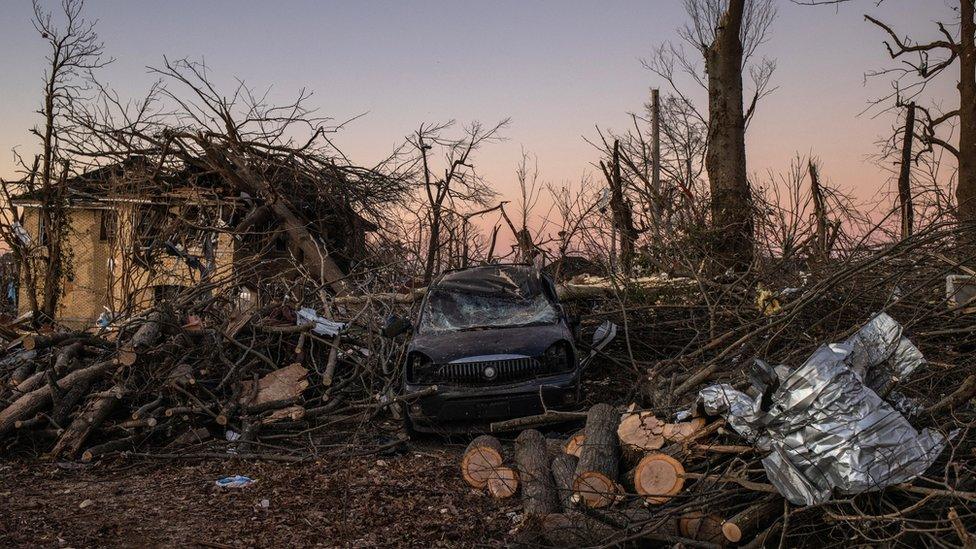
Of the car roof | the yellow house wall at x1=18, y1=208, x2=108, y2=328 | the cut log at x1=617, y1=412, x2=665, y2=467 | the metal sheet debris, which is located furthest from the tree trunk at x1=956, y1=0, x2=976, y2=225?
the yellow house wall at x1=18, y1=208, x2=108, y2=328

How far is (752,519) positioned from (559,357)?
3.94 m

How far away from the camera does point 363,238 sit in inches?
771

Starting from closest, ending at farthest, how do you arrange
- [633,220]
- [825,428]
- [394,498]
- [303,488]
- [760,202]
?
[825,428] < [394,498] < [303,488] < [760,202] < [633,220]

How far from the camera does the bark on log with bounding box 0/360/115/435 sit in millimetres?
8969

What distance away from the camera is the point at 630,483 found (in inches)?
240

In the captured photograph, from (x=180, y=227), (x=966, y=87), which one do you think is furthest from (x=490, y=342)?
(x=966, y=87)

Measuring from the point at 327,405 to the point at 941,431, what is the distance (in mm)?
6710

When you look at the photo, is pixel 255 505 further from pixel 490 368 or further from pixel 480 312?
pixel 480 312

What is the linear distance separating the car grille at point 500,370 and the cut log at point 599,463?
1.73 meters

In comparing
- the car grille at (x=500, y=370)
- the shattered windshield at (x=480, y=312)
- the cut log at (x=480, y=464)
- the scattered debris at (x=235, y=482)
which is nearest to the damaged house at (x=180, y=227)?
the shattered windshield at (x=480, y=312)

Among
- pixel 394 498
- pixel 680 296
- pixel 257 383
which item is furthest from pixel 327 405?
pixel 680 296

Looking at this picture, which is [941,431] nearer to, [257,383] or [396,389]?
[396,389]

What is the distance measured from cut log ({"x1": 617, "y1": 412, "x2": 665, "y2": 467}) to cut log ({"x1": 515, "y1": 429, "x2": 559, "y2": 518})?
0.64m

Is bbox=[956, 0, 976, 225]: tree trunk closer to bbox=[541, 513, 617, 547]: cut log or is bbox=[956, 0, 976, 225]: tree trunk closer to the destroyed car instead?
the destroyed car
